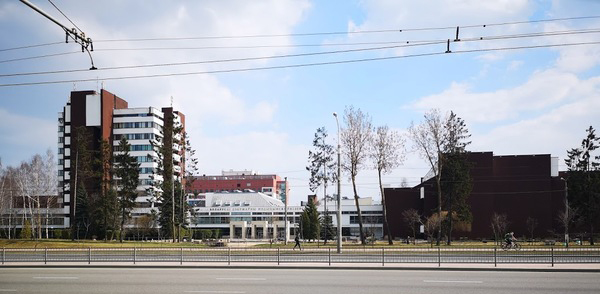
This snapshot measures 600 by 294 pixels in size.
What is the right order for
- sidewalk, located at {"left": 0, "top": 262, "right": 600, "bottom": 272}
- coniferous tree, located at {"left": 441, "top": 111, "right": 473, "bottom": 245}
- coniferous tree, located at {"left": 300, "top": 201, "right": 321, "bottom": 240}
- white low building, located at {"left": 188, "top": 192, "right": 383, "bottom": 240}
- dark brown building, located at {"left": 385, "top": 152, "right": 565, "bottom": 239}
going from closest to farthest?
sidewalk, located at {"left": 0, "top": 262, "right": 600, "bottom": 272}
coniferous tree, located at {"left": 441, "top": 111, "right": 473, "bottom": 245}
dark brown building, located at {"left": 385, "top": 152, "right": 565, "bottom": 239}
coniferous tree, located at {"left": 300, "top": 201, "right": 321, "bottom": 240}
white low building, located at {"left": 188, "top": 192, "right": 383, "bottom": 240}

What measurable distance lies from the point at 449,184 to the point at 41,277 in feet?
191

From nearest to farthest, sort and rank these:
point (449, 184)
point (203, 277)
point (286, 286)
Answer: point (286, 286) < point (203, 277) < point (449, 184)

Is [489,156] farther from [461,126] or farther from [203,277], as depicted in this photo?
[203,277]

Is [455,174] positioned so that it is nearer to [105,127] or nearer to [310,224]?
[310,224]

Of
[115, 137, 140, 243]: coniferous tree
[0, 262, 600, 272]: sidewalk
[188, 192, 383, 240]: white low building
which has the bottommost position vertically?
[188, 192, 383, 240]: white low building

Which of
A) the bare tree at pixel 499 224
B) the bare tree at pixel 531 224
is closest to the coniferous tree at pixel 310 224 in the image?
the bare tree at pixel 499 224

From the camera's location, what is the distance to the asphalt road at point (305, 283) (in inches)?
652

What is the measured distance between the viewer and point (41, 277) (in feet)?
70.2

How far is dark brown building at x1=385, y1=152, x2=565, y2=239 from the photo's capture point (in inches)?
3204

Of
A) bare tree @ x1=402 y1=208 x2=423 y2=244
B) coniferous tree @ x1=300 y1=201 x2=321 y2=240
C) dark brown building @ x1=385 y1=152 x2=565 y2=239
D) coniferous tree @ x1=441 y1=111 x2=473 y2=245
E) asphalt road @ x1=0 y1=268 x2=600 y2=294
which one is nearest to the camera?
asphalt road @ x1=0 y1=268 x2=600 y2=294

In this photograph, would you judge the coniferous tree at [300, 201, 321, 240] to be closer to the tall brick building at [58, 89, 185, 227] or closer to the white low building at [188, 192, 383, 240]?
the white low building at [188, 192, 383, 240]

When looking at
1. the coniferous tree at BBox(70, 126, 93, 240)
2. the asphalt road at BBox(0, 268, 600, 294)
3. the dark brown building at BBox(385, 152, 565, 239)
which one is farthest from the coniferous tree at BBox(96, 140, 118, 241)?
the asphalt road at BBox(0, 268, 600, 294)

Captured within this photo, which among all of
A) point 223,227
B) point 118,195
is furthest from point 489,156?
point 223,227

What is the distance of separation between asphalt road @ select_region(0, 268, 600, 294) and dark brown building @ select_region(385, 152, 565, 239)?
205 feet
